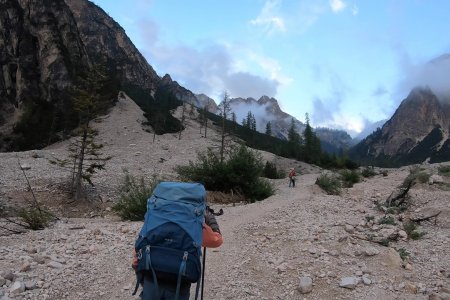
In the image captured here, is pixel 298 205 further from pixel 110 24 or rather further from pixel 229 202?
pixel 110 24

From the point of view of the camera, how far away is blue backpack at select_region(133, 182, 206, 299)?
4133 millimetres

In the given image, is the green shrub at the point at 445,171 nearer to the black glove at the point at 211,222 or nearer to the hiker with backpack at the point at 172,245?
the black glove at the point at 211,222

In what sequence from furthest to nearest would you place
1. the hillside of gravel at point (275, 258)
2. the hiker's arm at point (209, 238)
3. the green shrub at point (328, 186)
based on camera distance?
the green shrub at point (328, 186)
the hillside of gravel at point (275, 258)
the hiker's arm at point (209, 238)

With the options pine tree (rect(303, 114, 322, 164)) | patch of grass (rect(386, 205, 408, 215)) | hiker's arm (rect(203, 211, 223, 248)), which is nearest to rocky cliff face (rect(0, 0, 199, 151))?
pine tree (rect(303, 114, 322, 164))

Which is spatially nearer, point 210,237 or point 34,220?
point 210,237

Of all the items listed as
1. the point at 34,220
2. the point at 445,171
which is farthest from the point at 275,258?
the point at 445,171

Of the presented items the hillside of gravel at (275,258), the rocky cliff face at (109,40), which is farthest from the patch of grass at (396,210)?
the rocky cliff face at (109,40)

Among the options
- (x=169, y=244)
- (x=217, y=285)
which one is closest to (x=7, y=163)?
(x=217, y=285)

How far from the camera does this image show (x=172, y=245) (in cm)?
422

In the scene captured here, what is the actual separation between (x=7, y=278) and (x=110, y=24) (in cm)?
15079

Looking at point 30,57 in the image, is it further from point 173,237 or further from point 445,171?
point 173,237

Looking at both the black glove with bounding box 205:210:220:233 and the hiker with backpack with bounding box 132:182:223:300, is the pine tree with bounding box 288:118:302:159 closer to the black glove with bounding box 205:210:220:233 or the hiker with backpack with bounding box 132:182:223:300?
the black glove with bounding box 205:210:220:233

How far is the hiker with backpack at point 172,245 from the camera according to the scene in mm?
4133

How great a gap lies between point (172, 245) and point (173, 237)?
0.08 metres
